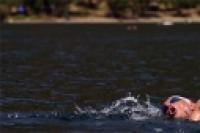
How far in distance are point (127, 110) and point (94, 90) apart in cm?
807

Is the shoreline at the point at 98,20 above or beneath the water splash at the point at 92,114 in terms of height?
beneath

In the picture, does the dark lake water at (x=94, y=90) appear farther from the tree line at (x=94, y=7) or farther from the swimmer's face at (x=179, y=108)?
the tree line at (x=94, y=7)

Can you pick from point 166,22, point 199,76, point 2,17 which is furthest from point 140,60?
point 2,17

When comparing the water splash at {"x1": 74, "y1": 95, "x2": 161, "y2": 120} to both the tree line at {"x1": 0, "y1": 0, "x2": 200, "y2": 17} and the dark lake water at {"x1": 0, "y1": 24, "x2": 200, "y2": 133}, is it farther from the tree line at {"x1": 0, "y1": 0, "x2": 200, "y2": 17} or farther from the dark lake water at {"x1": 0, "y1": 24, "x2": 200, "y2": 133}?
the tree line at {"x1": 0, "y1": 0, "x2": 200, "y2": 17}

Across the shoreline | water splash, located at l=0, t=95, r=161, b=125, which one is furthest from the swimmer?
the shoreline

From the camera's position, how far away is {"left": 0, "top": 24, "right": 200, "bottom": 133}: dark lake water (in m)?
30.8

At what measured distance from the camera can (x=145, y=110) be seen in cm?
3397

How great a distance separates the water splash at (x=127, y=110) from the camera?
32.8m

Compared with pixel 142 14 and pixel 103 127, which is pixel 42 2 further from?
pixel 103 127

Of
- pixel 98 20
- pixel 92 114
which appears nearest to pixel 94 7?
pixel 98 20

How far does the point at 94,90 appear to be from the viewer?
42062 mm

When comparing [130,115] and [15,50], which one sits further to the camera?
[15,50]

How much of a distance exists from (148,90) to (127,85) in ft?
8.68

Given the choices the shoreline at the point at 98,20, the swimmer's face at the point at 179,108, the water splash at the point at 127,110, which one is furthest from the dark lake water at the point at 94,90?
the shoreline at the point at 98,20
